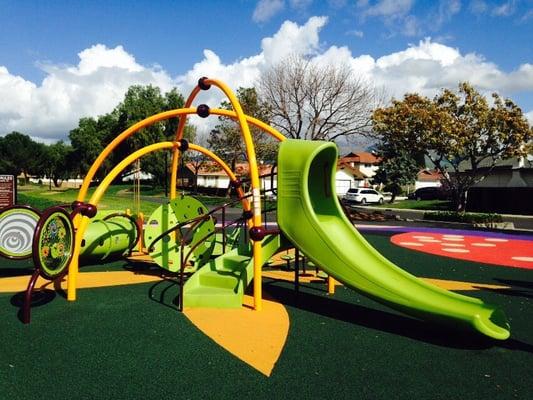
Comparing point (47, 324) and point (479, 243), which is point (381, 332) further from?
point (479, 243)

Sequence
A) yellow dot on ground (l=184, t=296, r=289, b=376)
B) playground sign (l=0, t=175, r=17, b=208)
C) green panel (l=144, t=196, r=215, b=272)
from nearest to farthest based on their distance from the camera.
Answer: yellow dot on ground (l=184, t=296, r=289, b=376), green panel (l=144, t=196, r=215, b=272), playground sign (l=0, t=175, r=17, b=208)

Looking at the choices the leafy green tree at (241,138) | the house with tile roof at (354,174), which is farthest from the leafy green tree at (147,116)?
the house with tile roof at (354,174)

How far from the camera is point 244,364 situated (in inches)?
182

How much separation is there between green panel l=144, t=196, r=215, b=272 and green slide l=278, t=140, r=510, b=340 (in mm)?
2560

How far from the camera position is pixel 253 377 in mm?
4297

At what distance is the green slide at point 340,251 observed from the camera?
5215mm

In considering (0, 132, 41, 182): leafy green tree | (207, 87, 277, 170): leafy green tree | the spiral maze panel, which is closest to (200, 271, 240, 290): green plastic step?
the spiral maze panel

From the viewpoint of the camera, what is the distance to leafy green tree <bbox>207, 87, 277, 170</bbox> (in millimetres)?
32406

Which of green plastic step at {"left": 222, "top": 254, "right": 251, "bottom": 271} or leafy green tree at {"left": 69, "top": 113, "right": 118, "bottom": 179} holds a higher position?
leafy green tree at {"left": 69, "top": 113, "right": 118, "bottom": 179}

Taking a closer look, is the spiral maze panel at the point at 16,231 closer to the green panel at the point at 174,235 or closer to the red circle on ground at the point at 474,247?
the green panel at the point at 174,235

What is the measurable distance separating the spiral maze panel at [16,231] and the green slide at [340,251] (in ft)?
14.3

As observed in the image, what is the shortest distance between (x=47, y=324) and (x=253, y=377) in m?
3.19

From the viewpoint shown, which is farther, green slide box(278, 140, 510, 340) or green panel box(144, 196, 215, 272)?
green panel box(144, 196, 215, 272)

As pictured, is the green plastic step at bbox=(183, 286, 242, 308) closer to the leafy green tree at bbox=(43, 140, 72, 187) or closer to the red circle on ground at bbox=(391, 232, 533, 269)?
the red circle on ground at bbox=(391, 232, 533, 269)
